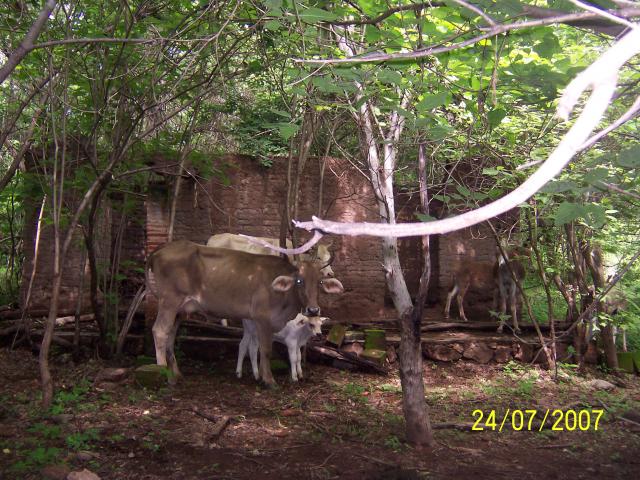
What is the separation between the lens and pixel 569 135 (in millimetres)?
1128

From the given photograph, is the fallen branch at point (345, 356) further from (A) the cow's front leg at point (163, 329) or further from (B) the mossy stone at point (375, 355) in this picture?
(A) the cow's front leg at point (163, 329)

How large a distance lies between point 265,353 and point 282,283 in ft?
2.90

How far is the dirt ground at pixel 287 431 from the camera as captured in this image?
14.5 feet

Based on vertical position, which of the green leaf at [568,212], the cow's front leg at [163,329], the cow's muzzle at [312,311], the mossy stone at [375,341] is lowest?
the mossy stone at [375,341]

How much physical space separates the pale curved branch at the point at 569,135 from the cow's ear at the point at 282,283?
→ 565 centimetres

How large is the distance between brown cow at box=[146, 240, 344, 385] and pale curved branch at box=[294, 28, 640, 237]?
5677 millimetres

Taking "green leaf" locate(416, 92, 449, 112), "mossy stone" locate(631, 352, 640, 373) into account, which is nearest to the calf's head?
"green leaf" locate(416, 92, 449, 112)

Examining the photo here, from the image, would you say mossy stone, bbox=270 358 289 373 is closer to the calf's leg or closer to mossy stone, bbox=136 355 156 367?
the calf's leg

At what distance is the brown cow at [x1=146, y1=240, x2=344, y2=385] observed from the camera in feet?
22.8

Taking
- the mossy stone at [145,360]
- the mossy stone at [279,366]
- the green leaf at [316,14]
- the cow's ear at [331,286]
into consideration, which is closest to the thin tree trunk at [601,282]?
the cow's ear at [331,286]

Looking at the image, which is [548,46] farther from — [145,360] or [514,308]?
[514,308]

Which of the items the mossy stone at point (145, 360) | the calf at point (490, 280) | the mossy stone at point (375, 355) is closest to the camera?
the mossy stone at point (145, 360)

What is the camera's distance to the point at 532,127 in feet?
22.4

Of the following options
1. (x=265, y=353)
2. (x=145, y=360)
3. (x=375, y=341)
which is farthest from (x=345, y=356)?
(x=145, y=360)
